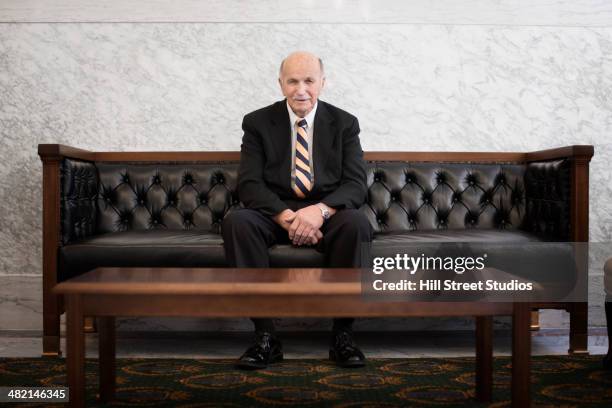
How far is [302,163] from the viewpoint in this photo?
231 cm

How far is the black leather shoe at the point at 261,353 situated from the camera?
1.86 metres

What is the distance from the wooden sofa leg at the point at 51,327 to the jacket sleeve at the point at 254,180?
73 centimetres

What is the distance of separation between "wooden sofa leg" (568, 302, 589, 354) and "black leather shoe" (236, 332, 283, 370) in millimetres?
1009

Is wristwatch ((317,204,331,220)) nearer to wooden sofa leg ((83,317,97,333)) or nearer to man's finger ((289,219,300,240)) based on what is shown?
man's finger ((289,219,300,240))

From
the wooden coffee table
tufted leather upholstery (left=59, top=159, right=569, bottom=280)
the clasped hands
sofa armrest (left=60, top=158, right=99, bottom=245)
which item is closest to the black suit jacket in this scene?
the clasped hands

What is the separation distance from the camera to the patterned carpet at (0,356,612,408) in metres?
1.50

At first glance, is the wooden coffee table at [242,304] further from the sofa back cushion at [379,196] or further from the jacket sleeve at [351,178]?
the sofa back cushion at [379,196]

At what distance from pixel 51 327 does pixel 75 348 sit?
992 millimetres

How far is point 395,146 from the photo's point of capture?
282 centimetres

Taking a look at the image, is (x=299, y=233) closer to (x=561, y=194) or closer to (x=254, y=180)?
(x=254, y=180)

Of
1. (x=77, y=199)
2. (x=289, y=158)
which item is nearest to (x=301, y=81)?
(x=289, y=158)

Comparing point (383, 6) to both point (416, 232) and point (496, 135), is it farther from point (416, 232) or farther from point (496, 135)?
point (416, 232)

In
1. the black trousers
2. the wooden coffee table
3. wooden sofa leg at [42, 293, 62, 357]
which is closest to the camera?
the wooden coffee table

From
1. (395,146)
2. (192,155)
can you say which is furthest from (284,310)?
(395,146)
